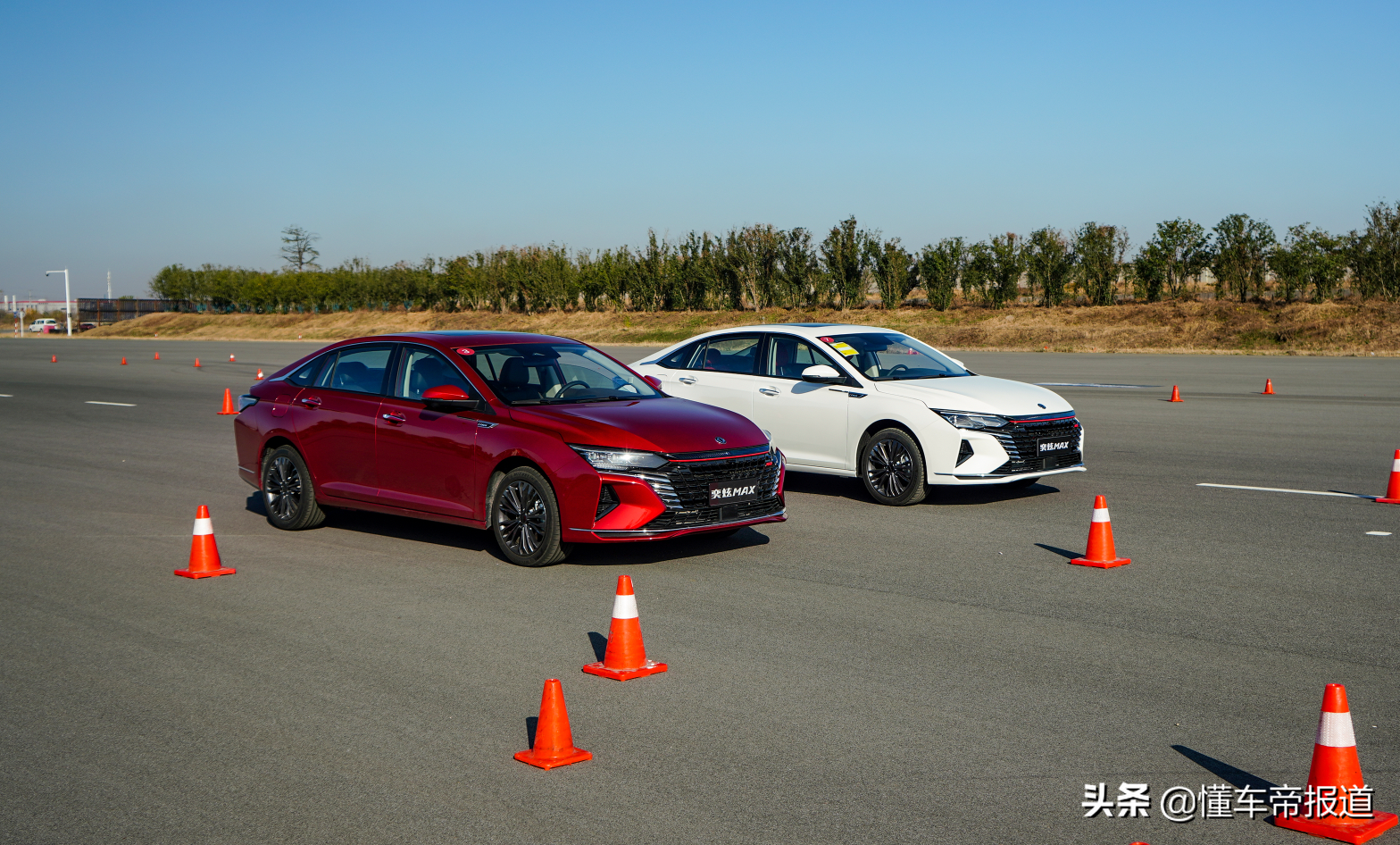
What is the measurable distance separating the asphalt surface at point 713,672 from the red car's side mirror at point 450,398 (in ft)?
3.60

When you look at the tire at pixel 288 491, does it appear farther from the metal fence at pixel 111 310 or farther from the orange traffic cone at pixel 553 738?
the metal fence at pixel 111 310

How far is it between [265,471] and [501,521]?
9.17ft

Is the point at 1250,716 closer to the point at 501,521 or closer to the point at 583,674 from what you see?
the point at 583,674

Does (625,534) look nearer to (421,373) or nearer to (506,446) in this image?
(506,446)

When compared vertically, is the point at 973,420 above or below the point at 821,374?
below

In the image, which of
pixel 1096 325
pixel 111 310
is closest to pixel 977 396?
pixel 1096 325

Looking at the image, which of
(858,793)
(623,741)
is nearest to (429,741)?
(623,741)

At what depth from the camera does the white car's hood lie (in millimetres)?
11109

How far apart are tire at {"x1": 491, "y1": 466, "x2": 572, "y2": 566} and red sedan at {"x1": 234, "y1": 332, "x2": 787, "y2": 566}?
0.03ft

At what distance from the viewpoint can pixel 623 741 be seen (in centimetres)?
512

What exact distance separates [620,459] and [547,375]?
142 cm

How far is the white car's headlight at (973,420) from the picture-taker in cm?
1098

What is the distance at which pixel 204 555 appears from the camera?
8562 mm

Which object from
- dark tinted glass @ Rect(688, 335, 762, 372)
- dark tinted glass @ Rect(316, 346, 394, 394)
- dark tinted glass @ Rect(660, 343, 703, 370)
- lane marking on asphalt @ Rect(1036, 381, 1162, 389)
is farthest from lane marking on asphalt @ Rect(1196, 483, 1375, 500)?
lane marking on asphalt @ Rect(1036, 381, 1162, 389)
